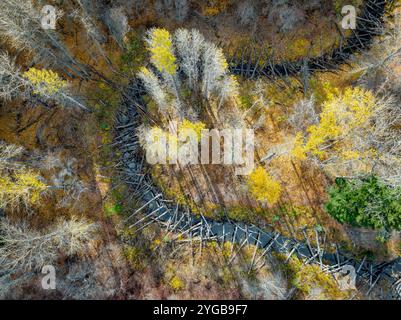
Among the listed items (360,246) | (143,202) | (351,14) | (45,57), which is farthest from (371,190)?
(45,57)

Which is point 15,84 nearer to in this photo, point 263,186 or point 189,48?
point 189,48

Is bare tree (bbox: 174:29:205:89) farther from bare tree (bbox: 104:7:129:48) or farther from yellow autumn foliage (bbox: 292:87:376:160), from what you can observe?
yellow autumn foliage (bbox: 292:87:376:160)

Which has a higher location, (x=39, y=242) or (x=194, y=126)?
(x=194, y=126)

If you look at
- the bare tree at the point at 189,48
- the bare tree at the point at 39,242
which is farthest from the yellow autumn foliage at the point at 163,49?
the bare tree at the point at 39,242

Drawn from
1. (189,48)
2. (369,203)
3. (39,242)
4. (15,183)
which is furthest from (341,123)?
(15,183)

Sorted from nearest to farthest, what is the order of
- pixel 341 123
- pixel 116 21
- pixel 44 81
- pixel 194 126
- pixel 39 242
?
1. pixel 44 81
2. pixel 341 123
3. pixel 39 242
4. pixel 194 126
5. pixel 116 21

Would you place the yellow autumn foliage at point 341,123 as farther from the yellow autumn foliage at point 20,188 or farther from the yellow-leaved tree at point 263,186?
the yellow autumn foliage at point 20,188
